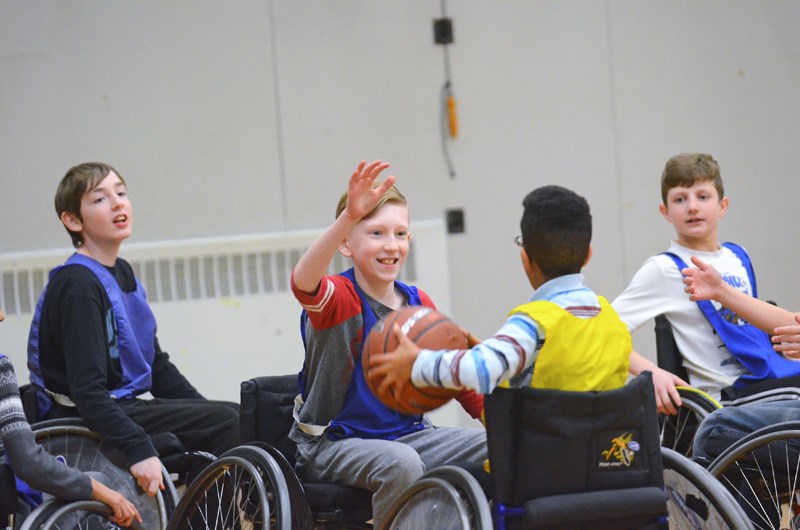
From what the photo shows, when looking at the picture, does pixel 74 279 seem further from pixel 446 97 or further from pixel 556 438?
pixel 446 97

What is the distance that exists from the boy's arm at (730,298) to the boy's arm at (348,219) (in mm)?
856

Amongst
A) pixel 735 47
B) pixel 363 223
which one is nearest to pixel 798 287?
pixel 735 47

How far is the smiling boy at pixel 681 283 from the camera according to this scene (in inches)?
108

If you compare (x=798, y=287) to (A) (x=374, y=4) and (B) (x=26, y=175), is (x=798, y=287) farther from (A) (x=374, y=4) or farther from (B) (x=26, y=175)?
(B) (x=26, y=175)

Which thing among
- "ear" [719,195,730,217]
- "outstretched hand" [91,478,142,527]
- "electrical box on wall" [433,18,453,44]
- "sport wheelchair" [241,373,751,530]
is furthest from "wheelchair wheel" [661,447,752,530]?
"electrical box on wall" [433,18,453,44]

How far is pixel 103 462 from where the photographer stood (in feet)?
8.43

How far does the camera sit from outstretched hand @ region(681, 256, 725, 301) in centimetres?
249

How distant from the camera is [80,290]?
2.63m

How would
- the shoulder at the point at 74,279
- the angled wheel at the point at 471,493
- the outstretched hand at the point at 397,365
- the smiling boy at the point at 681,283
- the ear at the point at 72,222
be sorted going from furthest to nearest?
the ear at the point at 72,222
the smiling boy at the point at 681,283
the shoulder at the point at 74,279
the outstretched hand at the point at 397,365
the angled wheel at the point at 471,493

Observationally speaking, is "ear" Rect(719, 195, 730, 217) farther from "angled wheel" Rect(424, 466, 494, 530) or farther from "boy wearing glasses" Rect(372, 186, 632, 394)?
"angled wheel" Rect(424, 466, 494, 530)

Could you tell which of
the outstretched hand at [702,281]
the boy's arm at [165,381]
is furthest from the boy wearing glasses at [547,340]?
the boy's arm at [165,381]

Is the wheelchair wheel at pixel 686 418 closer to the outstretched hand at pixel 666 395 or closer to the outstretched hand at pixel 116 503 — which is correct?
the outstretched hand at pixel 666 395

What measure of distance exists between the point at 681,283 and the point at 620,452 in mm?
1080

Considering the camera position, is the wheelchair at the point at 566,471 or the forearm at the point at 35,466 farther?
the forearm at the point at 35,466
